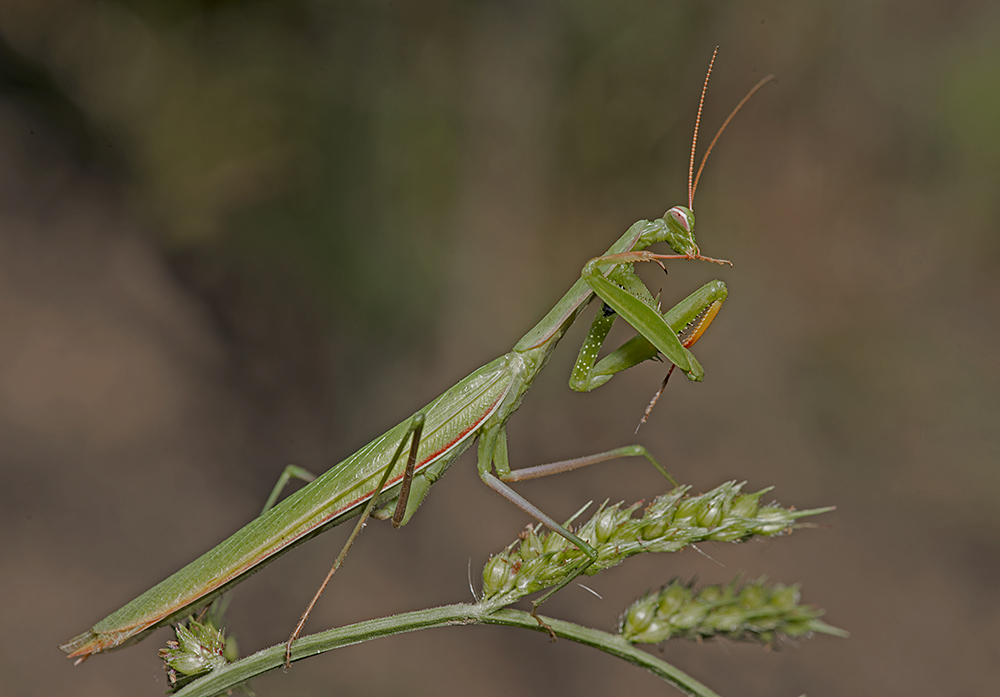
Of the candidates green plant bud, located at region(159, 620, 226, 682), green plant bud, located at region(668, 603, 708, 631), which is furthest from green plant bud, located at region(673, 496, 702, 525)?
green plant bud, located at region(159, 620, 226, 682)

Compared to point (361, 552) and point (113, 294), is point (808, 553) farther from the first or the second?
point (113, 294)

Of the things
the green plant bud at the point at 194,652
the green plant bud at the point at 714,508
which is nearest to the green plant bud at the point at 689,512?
the green plant bud at the point at 714,508

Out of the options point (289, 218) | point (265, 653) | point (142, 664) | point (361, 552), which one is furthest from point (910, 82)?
point (142, 664)

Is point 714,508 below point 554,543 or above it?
below

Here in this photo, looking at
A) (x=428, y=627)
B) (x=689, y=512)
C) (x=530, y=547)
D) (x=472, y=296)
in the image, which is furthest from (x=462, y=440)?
(x=472, y=296)

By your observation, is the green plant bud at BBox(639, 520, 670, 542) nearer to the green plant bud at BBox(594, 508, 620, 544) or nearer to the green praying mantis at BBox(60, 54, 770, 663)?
the green plant bud at BBox(594, 508, 620, 544)

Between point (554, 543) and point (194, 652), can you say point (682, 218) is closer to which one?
point (554, 543)

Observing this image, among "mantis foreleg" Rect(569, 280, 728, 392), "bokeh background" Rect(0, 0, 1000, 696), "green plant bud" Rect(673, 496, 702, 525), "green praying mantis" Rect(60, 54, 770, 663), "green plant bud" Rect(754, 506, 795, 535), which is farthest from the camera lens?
"bokeh background" Rect(0, 0, 1000, 696)
